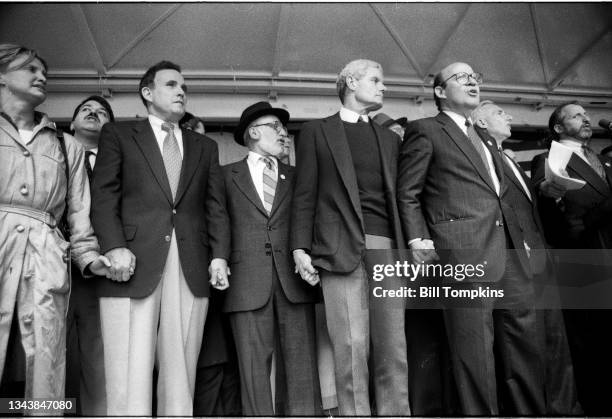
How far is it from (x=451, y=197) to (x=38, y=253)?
89.1 inches

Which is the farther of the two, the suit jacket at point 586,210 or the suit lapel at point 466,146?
the suit jacket at point 586,210

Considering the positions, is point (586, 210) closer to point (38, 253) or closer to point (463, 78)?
point (463, 78)

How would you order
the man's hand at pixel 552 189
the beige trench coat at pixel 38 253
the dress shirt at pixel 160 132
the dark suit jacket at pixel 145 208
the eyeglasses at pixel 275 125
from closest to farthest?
the beige trench coat at pixel 38 253
the dark suit jacket at pixel 145 208
the dress shirt at pixel 160 132
the man's hand at pixel 552 189
the eyeglasses at pixel 275 125

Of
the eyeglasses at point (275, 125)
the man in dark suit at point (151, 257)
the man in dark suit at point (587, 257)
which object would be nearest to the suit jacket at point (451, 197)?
the man in dark suit at point (587, 257)

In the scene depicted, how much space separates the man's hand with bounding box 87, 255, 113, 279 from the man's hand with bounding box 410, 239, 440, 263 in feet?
5.41

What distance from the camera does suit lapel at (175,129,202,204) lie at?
396 cm

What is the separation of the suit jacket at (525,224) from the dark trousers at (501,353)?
10cm

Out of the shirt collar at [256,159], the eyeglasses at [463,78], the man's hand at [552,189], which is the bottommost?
the man's hand at [552,189]

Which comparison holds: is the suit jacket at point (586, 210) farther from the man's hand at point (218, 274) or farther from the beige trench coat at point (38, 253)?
the beige trench coat at point (38, 253)

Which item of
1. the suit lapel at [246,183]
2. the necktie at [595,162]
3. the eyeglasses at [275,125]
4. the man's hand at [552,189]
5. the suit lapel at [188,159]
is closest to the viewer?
the suit lapel at [188,159]

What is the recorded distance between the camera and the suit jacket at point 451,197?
3.87 meters

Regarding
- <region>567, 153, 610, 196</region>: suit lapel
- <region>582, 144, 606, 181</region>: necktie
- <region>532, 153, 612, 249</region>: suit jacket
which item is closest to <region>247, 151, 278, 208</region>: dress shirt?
<region>532, 153, 612, 249</region>: suit jacket

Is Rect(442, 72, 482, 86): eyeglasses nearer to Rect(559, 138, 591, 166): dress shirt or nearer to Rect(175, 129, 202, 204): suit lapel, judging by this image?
Rect(559, 138, 591, 166): dress shirt

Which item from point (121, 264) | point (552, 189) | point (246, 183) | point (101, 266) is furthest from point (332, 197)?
point (552, 189)
